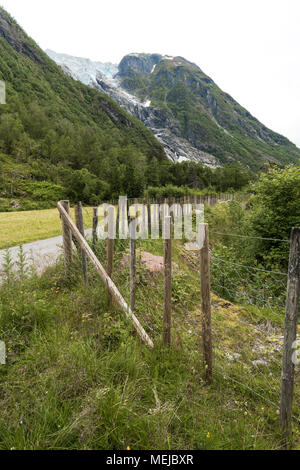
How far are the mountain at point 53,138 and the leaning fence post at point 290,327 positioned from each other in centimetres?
3624

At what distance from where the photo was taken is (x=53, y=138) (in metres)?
64.6

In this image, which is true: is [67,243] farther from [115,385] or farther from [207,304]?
[207,304]

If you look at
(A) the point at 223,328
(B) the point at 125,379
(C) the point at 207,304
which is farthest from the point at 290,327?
(A) the point at 223,328

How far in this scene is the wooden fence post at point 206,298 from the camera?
2631 mm

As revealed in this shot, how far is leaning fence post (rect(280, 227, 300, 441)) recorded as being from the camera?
6.31ft

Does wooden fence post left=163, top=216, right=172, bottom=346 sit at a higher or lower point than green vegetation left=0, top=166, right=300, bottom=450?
higher

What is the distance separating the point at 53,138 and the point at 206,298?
72970 mm

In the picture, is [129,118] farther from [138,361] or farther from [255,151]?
[138,361]

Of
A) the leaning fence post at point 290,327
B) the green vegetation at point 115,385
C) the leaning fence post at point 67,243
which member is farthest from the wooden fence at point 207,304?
the leaning fence post at point 67,243

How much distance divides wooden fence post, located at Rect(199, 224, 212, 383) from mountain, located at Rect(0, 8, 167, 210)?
116 ft

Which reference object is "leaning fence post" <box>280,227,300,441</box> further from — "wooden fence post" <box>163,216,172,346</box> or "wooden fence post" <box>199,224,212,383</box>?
"wooden fence post" <box>163,216,172,346</box>

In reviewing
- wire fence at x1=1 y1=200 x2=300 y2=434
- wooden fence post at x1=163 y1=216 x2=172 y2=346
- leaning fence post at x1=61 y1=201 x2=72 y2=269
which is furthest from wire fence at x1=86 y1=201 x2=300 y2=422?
leaning fence post at x1=61 y1=201 x2=72 y2=269

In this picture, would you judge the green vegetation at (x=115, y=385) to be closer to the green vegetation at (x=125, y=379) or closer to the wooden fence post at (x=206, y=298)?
the green vegetation at (x=125, y=379)
